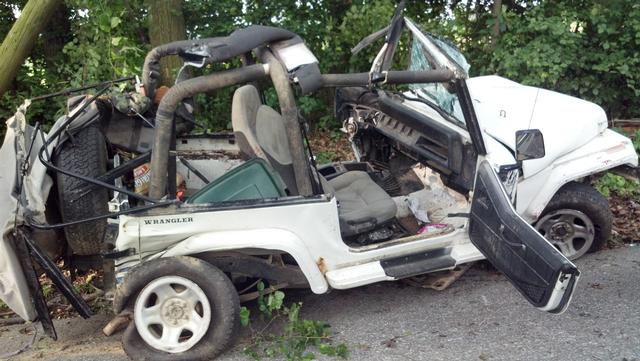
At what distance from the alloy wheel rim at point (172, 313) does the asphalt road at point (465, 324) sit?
0.85ft

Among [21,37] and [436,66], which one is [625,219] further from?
[21,37]

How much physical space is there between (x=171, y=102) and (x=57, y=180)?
0.99 m

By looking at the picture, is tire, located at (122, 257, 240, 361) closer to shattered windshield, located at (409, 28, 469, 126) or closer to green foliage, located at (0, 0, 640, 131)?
shattered windshield, located at (409, 28, 469, 126)

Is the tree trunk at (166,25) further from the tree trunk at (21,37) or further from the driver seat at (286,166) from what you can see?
the driver seat at (286,166)

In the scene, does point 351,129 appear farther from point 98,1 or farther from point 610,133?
point 98,1

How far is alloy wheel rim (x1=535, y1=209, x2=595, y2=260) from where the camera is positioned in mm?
4297

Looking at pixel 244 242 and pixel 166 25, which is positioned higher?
pixel 166 25

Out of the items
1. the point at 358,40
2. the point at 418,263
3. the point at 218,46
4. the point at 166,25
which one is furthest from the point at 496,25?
the point at 218,46

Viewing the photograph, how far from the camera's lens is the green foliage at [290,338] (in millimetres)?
3357

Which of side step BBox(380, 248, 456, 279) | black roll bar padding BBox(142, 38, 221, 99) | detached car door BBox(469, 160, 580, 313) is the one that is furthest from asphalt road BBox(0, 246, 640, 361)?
black roll bar padding BBox(142, 38, 221, 99)

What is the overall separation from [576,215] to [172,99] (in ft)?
10.0

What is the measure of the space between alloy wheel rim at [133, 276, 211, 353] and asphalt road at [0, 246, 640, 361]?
259 mm

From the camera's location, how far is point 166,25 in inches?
284

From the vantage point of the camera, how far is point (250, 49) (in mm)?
3268
